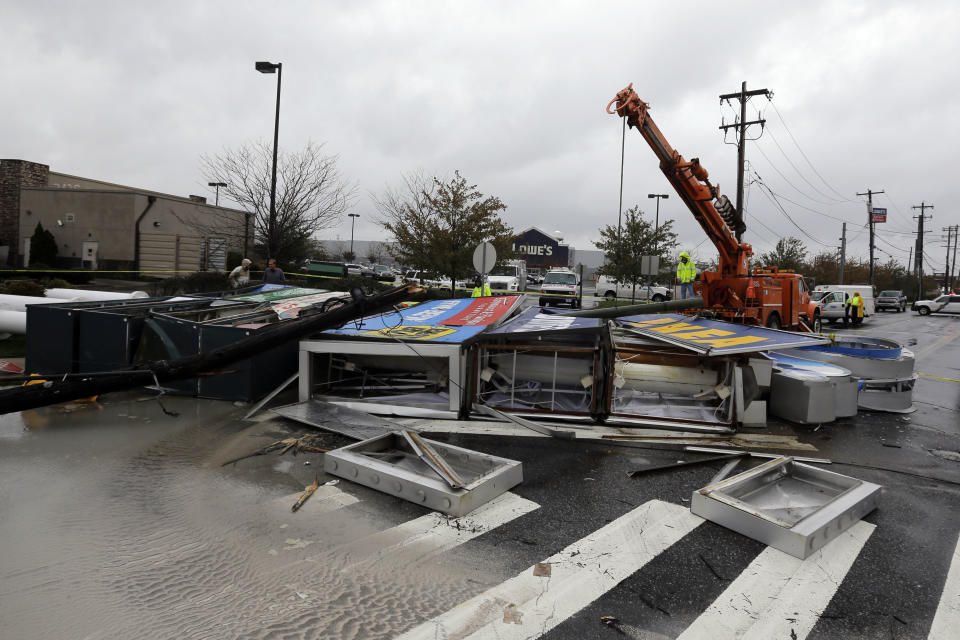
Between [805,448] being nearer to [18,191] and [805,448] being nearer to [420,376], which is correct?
[420,376]

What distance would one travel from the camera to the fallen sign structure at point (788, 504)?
13.2ft

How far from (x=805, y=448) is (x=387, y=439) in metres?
4.91

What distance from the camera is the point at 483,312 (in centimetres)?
954

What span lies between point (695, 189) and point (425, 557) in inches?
516

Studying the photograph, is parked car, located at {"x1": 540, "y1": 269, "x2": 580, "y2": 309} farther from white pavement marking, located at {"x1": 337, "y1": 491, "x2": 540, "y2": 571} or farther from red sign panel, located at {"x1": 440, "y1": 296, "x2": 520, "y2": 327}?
white pavement marking, located at {"x1": 337, "y1": 491, "x2": 540, "y2": 571}

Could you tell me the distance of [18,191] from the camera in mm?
33531

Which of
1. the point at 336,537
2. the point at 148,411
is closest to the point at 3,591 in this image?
the point at 336,537

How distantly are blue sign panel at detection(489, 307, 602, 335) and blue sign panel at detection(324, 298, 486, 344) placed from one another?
470 mm

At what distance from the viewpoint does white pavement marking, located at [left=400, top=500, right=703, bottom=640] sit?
3.07 metres

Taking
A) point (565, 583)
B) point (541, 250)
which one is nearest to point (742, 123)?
point (565, 583)

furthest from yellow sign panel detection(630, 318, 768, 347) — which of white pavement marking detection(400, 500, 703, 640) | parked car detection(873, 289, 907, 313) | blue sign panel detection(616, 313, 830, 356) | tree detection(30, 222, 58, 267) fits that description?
parked car detection(873, 289, 907, 313)

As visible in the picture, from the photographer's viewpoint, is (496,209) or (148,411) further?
(496,209)

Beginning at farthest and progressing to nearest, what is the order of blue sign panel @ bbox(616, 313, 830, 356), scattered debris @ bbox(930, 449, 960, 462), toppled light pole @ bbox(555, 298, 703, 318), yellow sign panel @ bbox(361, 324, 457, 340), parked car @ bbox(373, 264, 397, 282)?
parked car @ bbox(373, 264, 397, 282), toppled light pole @ bbox(555, 298, 703, 318), yellow sign panel @ bbox(361, 324, 457, 340), blue sign panel @ bbox(616, 313, 830, 356), scattered debris @ bbox(930, 449, 960, 462)

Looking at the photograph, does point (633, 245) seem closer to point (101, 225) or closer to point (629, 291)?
point (629, 291)
